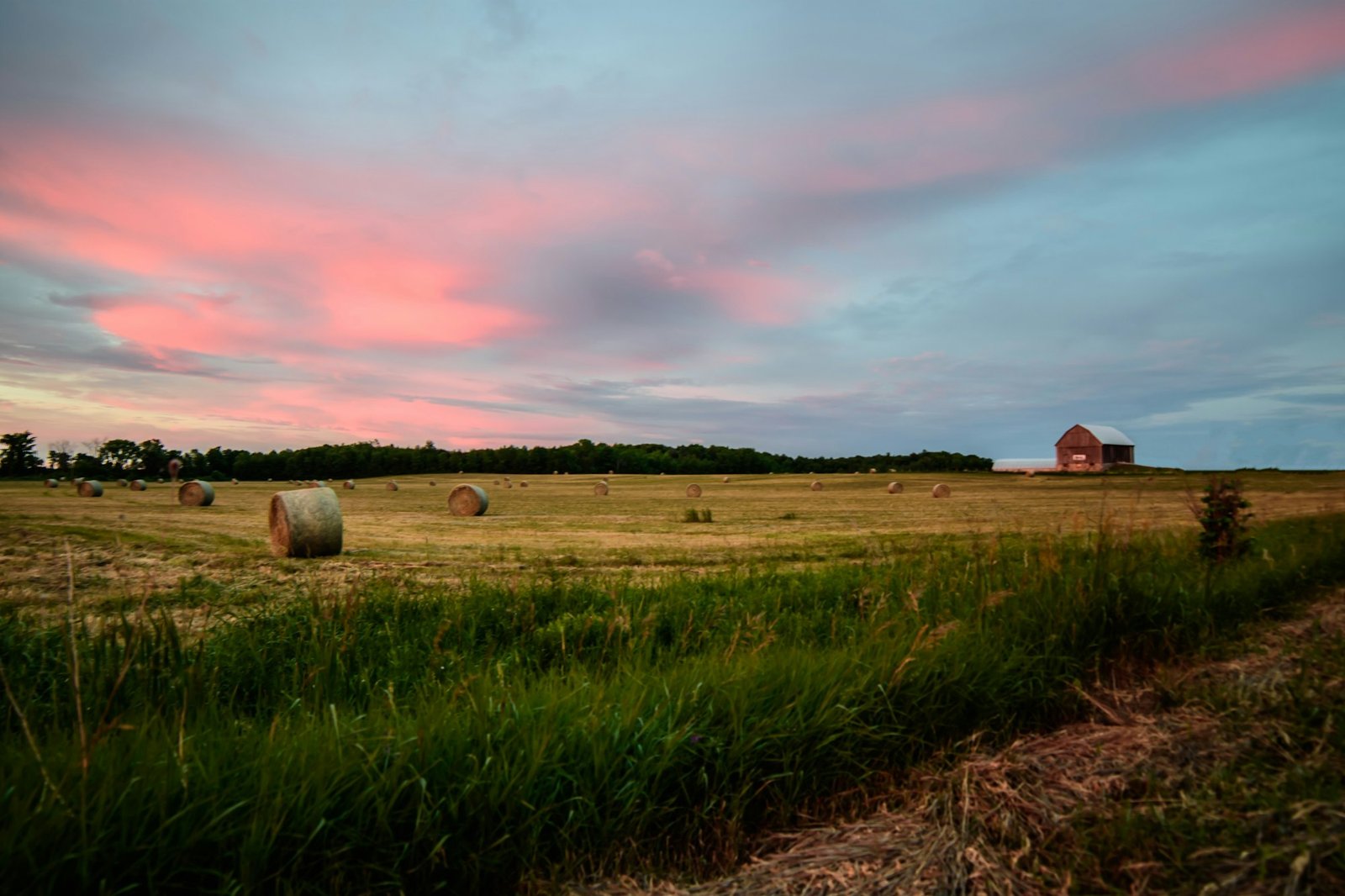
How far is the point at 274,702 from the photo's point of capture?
175 inches

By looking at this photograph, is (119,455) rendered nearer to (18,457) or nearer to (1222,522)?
(18,457)

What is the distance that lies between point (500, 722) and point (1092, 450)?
82782 mm

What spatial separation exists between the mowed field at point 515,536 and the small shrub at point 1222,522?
0.38m

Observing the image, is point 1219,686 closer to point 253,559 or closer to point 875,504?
point 253,559

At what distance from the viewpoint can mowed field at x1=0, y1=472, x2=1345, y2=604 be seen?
957 centimetres

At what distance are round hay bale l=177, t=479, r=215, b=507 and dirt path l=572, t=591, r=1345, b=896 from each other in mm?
35797

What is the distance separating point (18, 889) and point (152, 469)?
86549 millimetres

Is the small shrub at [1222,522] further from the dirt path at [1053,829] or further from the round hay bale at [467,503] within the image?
the round hay bale at [467,503]

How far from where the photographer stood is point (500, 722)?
3223mm

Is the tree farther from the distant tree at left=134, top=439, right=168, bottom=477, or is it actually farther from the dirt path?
the dirt path

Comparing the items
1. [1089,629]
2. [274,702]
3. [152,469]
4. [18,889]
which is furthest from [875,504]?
[152,469]

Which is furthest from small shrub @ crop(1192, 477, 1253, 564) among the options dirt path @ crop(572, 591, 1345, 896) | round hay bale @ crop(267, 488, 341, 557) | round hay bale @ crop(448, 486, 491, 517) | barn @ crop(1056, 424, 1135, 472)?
barn @ crop(1056, 424, 1135, 472)

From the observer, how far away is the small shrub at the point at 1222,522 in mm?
7811

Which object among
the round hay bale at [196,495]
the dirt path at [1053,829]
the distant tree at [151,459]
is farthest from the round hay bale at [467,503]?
the distant tree at [151,459]
